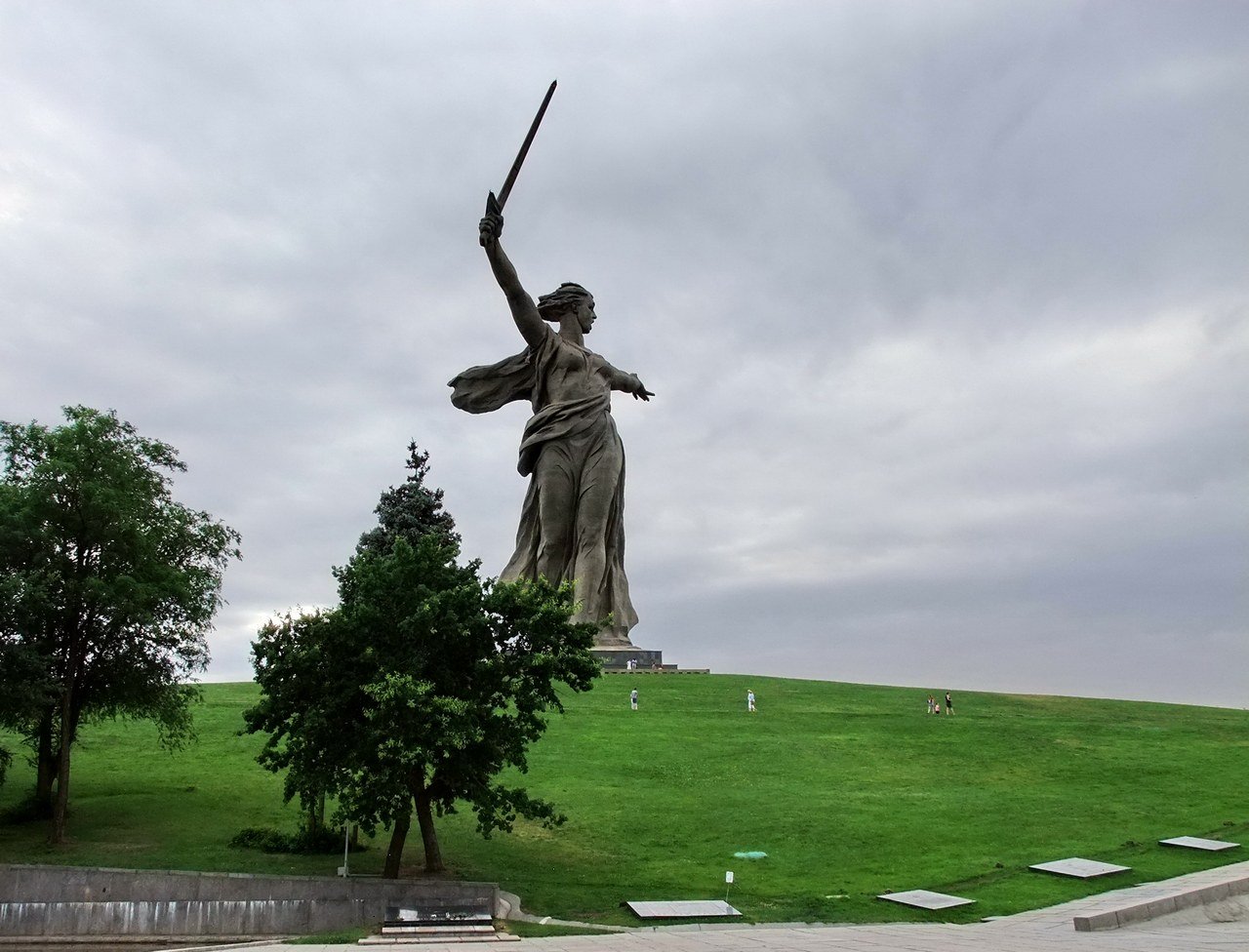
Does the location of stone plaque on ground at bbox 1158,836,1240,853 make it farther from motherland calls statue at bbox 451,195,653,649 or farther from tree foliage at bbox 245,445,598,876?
motherland calls statue at bbox 451,195,653,649

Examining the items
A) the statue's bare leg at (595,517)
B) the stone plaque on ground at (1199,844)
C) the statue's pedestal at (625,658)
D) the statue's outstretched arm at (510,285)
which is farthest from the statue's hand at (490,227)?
the stone plaque on ground at (1199,844)

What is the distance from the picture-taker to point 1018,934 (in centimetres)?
1156

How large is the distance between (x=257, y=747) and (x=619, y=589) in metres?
12.3

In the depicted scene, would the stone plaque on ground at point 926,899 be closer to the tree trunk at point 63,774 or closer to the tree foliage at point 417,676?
the tree foliage at point 417,676

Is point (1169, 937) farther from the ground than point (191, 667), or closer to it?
closer to it

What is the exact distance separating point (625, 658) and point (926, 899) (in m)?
18.5

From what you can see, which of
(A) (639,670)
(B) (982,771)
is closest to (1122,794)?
(B) (982,771)

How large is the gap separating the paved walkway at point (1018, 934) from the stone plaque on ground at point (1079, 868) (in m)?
0.73

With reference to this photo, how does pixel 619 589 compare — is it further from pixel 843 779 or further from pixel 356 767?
pixel 356 767

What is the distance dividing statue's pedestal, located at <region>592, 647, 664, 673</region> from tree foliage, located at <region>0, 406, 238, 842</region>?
13.9 m

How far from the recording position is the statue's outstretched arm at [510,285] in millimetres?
24094

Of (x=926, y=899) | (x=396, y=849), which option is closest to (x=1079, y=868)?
(x=926, y=899)

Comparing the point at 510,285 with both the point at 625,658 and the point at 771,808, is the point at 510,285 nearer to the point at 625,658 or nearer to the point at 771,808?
the point at 625,658

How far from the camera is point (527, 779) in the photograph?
1942 cm
